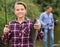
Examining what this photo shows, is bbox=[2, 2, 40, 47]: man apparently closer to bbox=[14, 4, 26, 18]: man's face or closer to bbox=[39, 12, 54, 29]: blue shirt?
bbox=[14, 4, 26, 18]: man's face

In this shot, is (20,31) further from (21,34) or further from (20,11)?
(20,11)

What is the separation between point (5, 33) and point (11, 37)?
0.19 m

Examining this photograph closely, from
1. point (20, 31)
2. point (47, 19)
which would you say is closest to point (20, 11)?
point (20, 31)

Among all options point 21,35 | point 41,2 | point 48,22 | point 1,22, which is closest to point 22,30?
point 21,35

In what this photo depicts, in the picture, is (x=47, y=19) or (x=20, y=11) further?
(x=47, y=19)

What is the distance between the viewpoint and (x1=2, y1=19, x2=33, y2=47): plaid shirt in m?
5.82

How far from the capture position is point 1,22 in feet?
28.5

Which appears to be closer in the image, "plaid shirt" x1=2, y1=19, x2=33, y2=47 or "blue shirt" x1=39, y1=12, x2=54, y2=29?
"plaid shirt" x1=2, y1=19, x2=33, y2=47

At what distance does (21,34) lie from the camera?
583cm

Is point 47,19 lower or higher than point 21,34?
higher

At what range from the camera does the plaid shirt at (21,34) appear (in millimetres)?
5824

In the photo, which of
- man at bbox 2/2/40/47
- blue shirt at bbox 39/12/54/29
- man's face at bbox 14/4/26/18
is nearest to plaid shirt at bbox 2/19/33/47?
man at bbox 2/2/40/47

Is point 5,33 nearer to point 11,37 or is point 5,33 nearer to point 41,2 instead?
point 11,37

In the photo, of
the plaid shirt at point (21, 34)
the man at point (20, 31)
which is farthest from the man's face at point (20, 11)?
the plaid shirt at point (21, 34)
